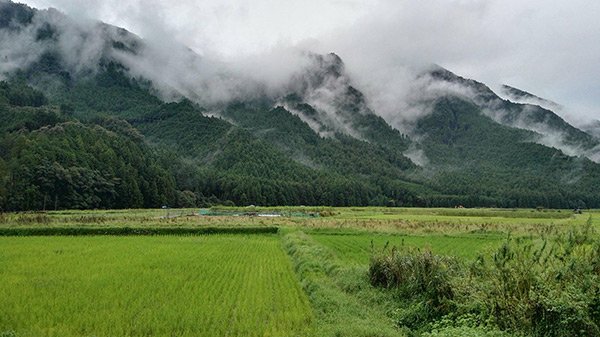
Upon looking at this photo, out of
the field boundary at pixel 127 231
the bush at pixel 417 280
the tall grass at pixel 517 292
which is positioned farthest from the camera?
the field boundary at pixel 127 231

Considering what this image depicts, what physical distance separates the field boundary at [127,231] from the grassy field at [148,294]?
11.8 metres

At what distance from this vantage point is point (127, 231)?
128ft

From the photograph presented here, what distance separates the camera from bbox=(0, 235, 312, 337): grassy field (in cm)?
1138

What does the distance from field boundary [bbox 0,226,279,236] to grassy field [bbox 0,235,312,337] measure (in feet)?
38.7

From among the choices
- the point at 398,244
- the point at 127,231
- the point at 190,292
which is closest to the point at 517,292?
the point at 190,292

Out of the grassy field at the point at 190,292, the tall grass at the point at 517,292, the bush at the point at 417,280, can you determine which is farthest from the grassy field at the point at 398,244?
the tall grass at the point at 517,292

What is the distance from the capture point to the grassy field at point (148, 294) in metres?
11.4

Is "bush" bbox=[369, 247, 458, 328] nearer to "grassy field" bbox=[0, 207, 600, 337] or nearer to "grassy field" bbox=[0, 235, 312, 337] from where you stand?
"grassy field" bbox=[0, 207, 600, 337]

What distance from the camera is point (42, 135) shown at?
83.1m

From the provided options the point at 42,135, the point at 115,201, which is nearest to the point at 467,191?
the point at 115,201

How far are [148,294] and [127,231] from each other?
2592 centimetres

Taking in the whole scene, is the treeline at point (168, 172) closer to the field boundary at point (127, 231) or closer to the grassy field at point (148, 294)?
the field boundary at point (127, 231)

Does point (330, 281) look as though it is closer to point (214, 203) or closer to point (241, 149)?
point (214, 203)

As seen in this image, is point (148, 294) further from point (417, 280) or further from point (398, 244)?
point (398, 244)
